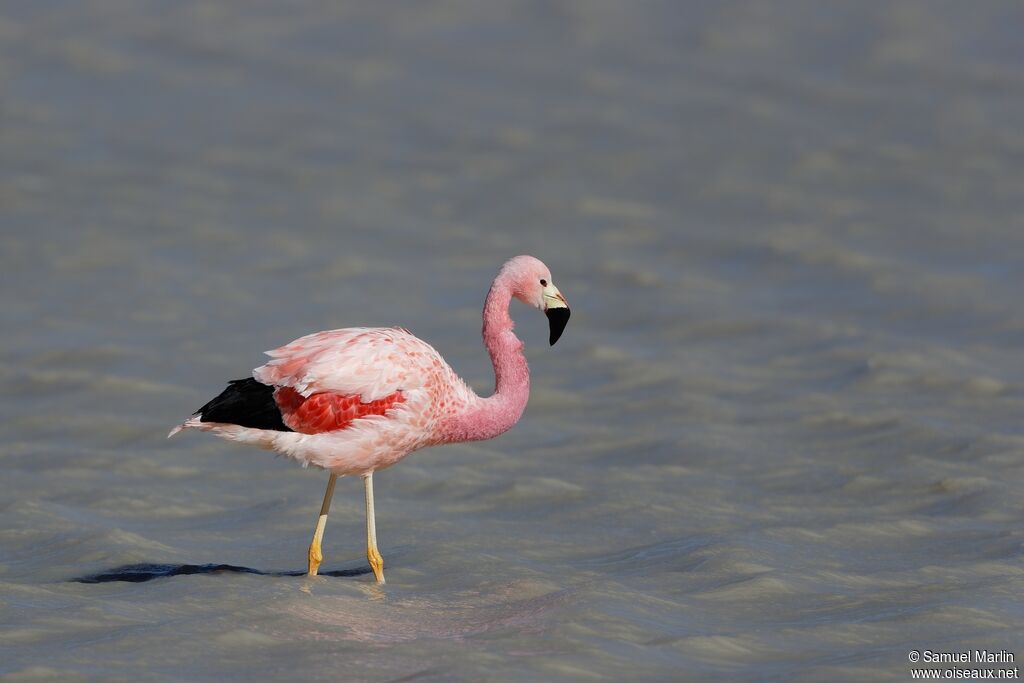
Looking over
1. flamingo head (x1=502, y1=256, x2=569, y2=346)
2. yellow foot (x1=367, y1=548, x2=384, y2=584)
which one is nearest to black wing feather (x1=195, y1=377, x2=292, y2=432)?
yellow foot (x1=367, y1=548, x2=384, y2=584)

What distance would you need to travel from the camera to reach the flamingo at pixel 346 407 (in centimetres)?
659

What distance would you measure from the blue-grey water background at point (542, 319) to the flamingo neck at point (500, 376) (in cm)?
55

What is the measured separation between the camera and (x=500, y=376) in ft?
22.8

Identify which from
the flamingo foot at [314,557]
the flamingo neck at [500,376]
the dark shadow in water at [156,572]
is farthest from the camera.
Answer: the flamingo neck at [500,376]

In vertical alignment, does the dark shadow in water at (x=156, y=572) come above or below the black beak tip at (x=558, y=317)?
below

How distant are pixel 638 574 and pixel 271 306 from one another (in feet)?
15.7

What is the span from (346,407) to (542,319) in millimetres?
4604

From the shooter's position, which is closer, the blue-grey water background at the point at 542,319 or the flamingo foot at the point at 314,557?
the blue-grey water background at the point at 542,319

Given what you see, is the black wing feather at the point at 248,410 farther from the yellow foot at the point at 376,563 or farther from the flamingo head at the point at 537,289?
the flamingo head at the point at 537,289

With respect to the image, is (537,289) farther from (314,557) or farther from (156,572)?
(156,572)

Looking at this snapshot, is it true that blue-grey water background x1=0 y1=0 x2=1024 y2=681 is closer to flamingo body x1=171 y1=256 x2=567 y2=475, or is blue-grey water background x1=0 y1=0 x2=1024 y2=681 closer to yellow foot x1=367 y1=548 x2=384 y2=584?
yellow foot x1=367 y1=548 x2=384 y2=584

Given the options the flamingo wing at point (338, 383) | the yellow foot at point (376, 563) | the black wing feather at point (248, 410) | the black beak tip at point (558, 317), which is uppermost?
the black beak tip at point (558, 317)

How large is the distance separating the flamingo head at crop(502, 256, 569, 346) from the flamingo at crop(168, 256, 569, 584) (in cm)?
48

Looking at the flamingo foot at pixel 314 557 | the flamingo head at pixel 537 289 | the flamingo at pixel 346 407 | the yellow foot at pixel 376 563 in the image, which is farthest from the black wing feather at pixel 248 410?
the flamingo head at pixel 537 289
